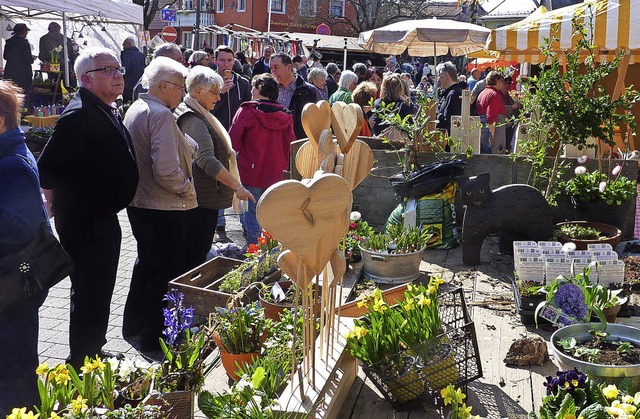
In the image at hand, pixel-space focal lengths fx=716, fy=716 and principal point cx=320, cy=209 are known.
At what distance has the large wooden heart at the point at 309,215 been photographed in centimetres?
189

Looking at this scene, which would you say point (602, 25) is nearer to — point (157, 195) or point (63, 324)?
point (157, 195)

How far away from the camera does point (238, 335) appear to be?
9.19 ft

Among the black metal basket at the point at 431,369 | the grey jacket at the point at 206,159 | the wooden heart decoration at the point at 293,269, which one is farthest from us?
the grey jacket at the point at 206,159

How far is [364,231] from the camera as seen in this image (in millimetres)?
4340

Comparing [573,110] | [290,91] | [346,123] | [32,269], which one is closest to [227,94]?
[290,91]

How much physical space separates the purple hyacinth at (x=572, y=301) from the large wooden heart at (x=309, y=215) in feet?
3.82

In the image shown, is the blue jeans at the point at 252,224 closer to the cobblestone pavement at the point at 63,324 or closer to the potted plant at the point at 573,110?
the cobblestone pavement at the point at 63,324

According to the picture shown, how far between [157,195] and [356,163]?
1.88 meters

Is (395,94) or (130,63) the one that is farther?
(130,63)

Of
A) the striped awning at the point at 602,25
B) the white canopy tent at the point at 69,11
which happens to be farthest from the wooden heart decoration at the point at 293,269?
the white canopy tent at the point at 69,11

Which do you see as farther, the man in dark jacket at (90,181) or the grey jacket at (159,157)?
the grey jacket at (159,157)

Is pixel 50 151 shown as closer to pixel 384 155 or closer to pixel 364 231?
pixel 364 231

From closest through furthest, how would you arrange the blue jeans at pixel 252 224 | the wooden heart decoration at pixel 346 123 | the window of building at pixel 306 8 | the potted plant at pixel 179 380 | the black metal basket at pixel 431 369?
the potted plant at pixel 179 380, the black metal basket at pixel 431 369, the wooden heart decoration at pixel 346 123, the blue jeans at pixel 252 224, the window of building at pixel 306 8

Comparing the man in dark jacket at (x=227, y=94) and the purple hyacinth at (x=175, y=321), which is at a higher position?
the man in dark jacket at (x=227, y=94)
